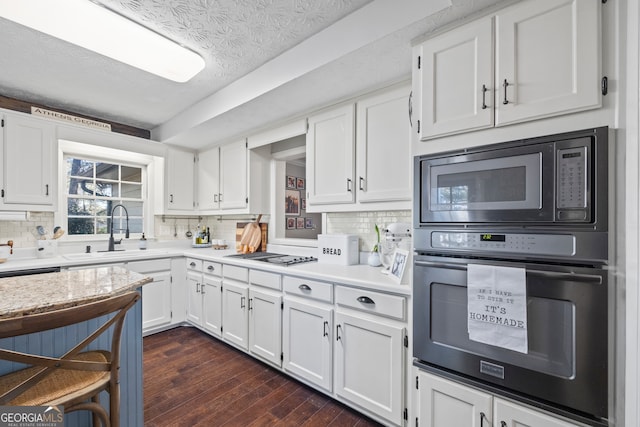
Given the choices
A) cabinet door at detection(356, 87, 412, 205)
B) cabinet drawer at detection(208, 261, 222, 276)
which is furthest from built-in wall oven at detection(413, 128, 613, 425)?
cabinet drawer at detection(208, 261, 222, 276)

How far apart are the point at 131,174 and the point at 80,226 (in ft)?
2.73

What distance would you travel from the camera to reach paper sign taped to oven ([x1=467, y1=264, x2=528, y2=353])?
118cm

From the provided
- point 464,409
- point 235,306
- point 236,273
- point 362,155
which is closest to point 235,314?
point 235,306

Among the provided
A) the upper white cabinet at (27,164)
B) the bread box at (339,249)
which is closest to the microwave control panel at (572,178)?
the bread box at (339,249)

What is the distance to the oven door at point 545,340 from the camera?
1.04 m

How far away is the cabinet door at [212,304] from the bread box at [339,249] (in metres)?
1.13

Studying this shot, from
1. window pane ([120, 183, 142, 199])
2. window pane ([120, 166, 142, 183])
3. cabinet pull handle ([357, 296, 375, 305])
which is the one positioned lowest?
cabinet pull handle ([357, 296, 375, 305])

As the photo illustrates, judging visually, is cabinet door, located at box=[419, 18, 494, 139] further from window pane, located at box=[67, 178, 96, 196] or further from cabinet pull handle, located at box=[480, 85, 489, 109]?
window pane, located at box=[67, 178, 96, 196]

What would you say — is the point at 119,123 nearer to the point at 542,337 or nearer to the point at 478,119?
the point at 478,119

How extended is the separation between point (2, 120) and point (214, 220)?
2.22 m

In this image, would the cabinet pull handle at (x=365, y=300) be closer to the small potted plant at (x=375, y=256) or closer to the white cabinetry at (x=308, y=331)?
the white cabinetry at (x=308, y=331)

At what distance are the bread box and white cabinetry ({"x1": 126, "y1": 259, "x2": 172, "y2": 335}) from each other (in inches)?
74.2

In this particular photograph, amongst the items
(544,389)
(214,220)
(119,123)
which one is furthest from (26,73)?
(544,389)

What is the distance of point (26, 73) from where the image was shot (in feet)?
7.48
